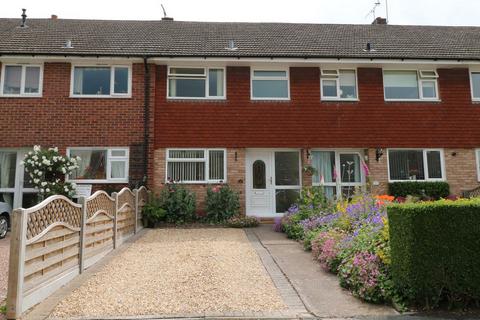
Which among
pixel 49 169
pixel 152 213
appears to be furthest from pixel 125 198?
pixel 49 169

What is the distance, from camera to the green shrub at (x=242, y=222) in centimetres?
1014

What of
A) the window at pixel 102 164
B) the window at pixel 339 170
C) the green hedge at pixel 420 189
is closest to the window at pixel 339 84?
the window at pixel 339 170

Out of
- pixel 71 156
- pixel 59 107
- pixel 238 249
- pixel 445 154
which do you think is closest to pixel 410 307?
pixel 238 249

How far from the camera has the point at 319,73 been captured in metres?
11.9

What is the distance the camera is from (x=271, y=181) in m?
11.5

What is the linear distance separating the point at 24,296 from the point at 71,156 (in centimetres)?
780

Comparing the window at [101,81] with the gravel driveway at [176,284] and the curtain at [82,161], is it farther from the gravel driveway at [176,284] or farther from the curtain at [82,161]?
the gravel driveway at [176,284]

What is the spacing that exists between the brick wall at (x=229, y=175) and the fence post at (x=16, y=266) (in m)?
7.25

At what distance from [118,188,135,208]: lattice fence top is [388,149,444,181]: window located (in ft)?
25.2

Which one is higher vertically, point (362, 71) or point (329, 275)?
point (362, 71)

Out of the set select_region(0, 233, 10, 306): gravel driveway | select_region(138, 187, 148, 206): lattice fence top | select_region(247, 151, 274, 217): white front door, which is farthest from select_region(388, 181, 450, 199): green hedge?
select_region(0, 233, 10, 306): gravel driveway

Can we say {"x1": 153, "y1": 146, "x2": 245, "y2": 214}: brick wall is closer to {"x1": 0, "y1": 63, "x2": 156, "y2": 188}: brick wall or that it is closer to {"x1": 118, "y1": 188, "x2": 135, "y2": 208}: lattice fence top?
{"x1": 0, "y1": 63, "x2": 156, "y2": 188}: brick wall

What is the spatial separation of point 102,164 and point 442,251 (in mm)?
9531

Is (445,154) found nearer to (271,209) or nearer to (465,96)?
(465,96)
